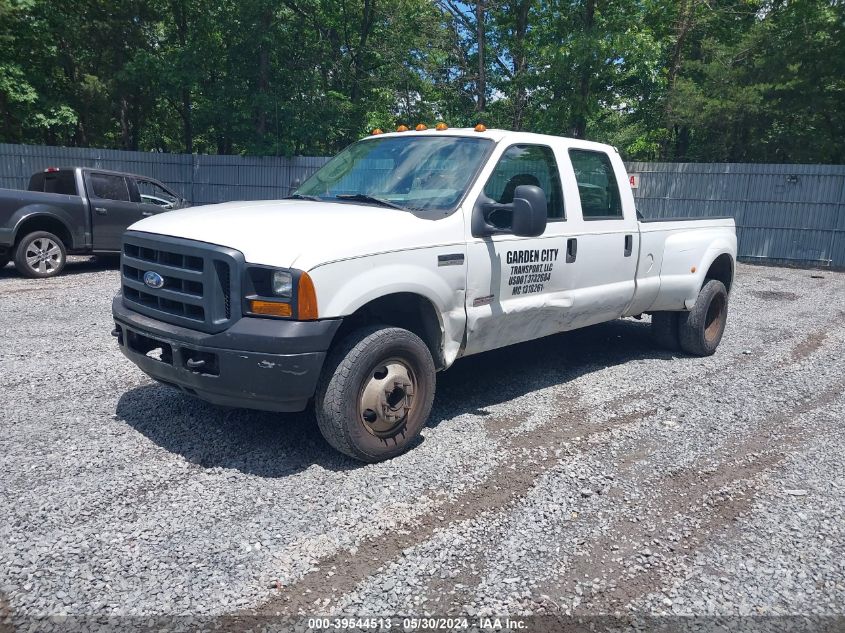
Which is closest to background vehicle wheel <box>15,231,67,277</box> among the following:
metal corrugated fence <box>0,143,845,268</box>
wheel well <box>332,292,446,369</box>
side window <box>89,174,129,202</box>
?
side window <box>89,174,129,202</box>

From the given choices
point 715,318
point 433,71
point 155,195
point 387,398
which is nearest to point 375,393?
point 387,398

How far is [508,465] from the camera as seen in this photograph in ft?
13.7

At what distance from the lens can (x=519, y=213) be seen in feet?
14.3

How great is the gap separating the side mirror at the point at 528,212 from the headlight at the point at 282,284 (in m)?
1.60

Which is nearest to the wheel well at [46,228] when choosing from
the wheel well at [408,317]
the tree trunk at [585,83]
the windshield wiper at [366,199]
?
the windshield wiper at [366,199]

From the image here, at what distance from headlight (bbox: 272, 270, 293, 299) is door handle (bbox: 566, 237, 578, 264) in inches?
98.7

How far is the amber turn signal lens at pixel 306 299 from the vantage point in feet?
11.6

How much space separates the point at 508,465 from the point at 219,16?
905 inches

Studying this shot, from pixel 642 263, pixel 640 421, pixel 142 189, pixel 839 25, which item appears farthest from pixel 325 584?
pixel 839 25

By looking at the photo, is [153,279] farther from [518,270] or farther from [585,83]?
[585,83]


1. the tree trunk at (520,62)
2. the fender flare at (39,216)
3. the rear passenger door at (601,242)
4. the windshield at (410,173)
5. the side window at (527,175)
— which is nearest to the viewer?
the windshield at (410,173)

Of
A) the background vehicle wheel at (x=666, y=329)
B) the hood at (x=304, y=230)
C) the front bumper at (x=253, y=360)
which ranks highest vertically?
the hood at (x=304, y=230)

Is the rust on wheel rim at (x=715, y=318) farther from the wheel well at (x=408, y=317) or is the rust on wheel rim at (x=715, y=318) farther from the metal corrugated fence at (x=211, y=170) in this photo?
the metal corrugated fence at (x=211, y=170)

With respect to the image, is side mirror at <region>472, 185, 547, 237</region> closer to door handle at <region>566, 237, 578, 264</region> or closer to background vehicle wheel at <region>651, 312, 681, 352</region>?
door handle at <region>566, 237, 578, 264</region>
